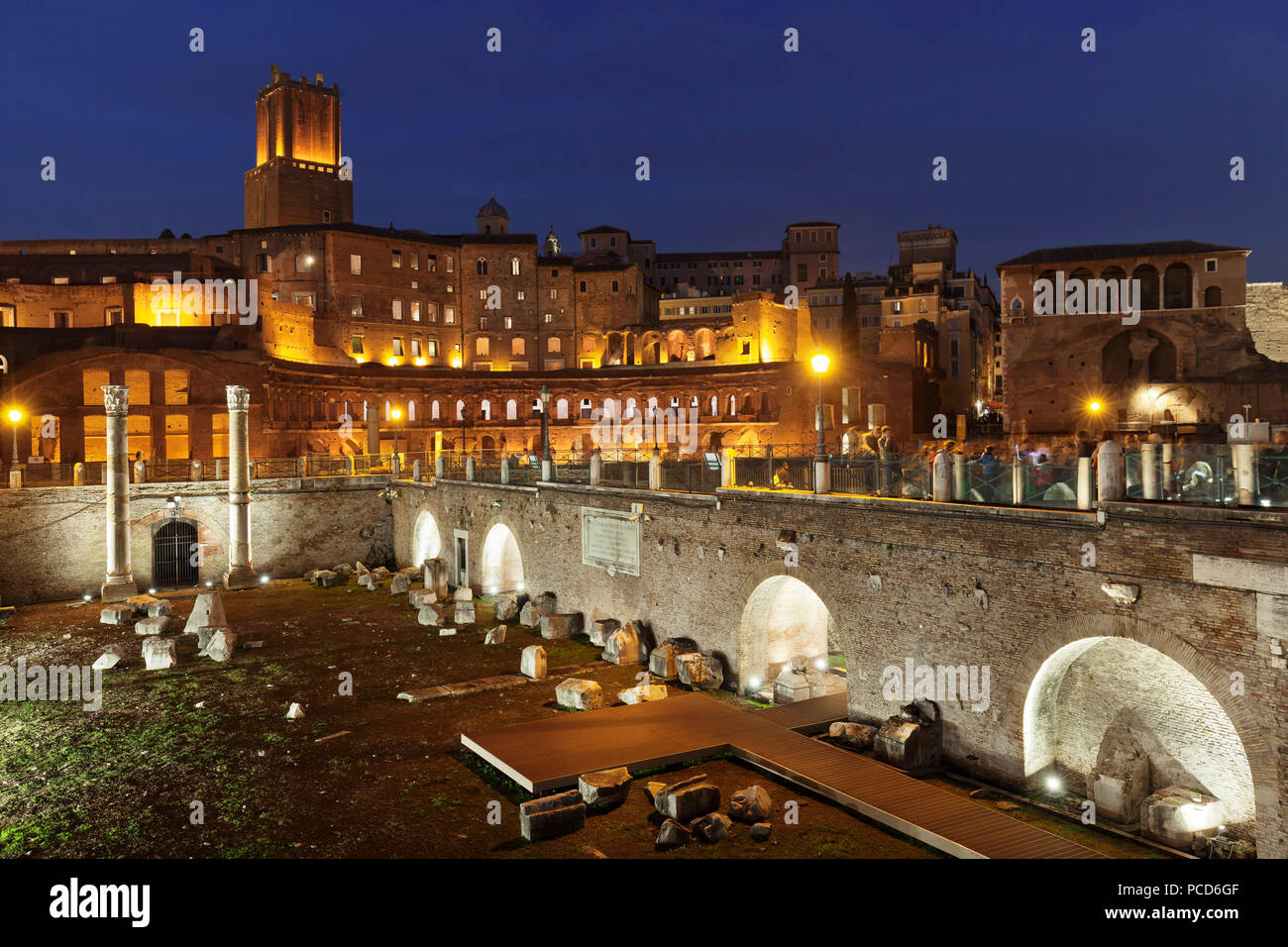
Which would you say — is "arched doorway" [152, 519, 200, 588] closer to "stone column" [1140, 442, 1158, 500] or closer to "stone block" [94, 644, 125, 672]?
"stone block" [94, 644, 125, 672]

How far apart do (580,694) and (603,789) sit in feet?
14.9

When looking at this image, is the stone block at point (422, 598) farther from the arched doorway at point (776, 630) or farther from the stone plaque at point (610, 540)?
the arched doorway at point (776, 630)

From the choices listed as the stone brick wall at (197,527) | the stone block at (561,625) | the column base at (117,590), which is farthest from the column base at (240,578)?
the stone block at (561,625)

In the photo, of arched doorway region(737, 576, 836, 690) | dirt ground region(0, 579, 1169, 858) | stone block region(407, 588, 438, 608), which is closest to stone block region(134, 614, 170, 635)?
dirt ground region(0, 579, 1169, 858)

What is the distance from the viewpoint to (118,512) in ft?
94.8

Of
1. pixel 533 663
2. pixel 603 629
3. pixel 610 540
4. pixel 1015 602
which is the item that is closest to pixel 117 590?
pixel 533 663

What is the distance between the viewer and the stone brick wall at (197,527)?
29.5 metres

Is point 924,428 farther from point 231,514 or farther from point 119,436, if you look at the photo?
point 119,436

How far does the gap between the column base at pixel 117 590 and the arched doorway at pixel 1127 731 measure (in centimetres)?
2868

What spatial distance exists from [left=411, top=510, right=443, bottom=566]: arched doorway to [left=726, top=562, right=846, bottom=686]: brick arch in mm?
18482

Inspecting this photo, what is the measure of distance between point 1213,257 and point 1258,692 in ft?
116

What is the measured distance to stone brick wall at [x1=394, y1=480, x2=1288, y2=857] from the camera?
913 cm

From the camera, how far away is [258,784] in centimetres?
1312
